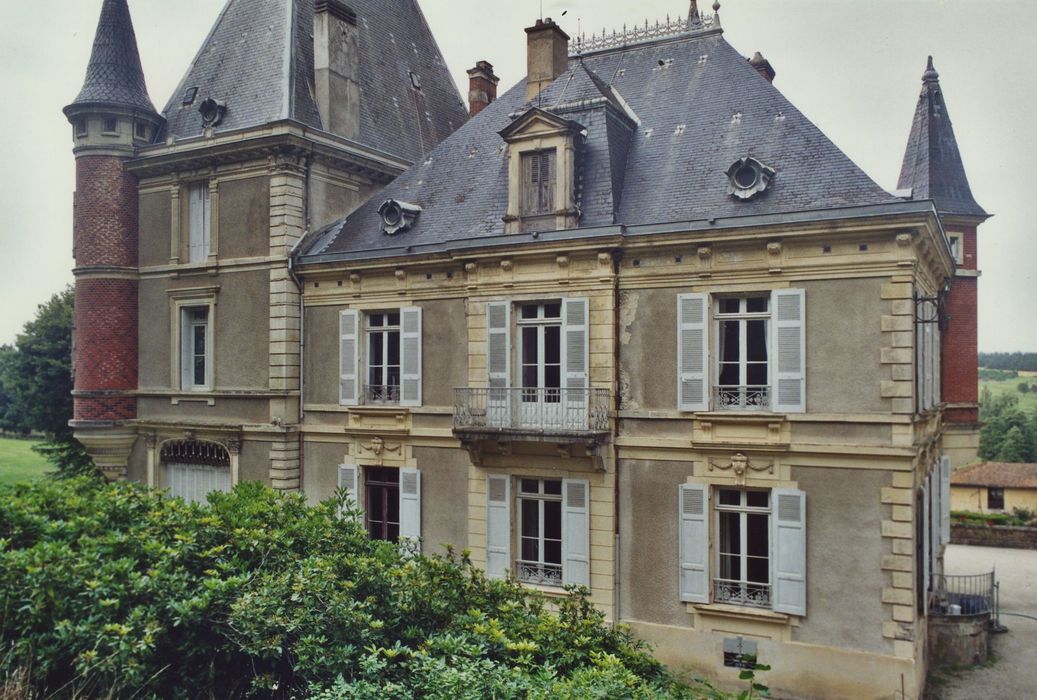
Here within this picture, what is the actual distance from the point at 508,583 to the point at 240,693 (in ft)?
9.69

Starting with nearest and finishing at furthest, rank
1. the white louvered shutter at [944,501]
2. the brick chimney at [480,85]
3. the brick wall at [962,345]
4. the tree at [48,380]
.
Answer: the white louvered shutter at [944,501] < the brick wall at [962,345] < the brick chimney at [480,85] < the tree at [48,380]

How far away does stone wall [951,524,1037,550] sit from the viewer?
3025 cm

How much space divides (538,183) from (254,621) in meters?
10.7

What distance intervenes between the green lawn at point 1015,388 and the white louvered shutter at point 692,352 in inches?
3785

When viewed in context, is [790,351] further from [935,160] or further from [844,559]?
[935,160]

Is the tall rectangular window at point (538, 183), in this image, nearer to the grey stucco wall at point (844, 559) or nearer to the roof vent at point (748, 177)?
the roof vent at point (748, 177)

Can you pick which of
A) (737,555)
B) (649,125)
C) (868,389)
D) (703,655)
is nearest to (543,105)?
(649,125)

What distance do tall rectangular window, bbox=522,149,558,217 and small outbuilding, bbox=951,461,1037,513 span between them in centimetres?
3149

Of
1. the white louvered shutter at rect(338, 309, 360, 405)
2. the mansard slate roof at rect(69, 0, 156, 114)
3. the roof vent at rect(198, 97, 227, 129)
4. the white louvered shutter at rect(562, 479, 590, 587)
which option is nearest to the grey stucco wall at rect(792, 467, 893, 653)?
Answer: the white louvered shutter at rect(562, 479, 590, 587)

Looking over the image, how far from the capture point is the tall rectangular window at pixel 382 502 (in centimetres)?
1756

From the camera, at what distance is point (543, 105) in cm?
1728

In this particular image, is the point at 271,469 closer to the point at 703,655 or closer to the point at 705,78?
the point at 703,655

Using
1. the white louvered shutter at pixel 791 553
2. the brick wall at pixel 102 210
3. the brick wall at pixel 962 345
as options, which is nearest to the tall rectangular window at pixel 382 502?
the white louvered shutter at pixel 791 553

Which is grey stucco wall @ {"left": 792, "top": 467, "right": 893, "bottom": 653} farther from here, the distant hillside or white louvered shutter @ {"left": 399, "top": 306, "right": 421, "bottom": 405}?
the distant hillside
